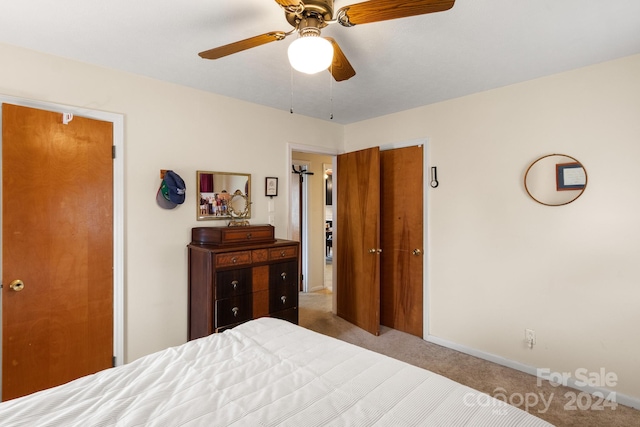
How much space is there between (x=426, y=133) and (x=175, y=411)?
125 inches

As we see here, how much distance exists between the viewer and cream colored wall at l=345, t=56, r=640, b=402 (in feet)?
7.44

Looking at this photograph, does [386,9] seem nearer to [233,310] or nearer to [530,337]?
[233,310]

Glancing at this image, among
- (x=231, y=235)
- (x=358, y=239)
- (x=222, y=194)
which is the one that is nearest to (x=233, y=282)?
(x=231, y=235)

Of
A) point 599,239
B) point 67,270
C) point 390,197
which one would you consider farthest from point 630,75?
point 67,270

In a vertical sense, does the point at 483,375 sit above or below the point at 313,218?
below

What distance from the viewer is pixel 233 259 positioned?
2.55m

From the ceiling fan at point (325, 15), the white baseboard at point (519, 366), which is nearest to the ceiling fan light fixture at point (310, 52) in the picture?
the ceiling fan at point (325, 15)

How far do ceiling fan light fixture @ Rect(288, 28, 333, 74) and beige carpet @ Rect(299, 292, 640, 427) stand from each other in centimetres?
257

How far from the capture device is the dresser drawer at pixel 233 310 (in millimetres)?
2486

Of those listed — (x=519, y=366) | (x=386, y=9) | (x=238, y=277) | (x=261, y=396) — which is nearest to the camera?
(x=261, y=396)

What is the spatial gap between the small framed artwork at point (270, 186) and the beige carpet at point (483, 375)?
1.62m

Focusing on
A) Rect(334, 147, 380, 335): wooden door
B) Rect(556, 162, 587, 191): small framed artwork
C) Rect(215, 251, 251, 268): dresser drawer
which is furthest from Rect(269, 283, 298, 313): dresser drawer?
Rect(556, 162, 587, 191): small framed artwork

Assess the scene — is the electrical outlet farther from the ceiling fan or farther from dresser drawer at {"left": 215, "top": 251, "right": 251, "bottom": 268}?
the ceiling fan

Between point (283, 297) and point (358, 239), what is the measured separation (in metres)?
1.26
